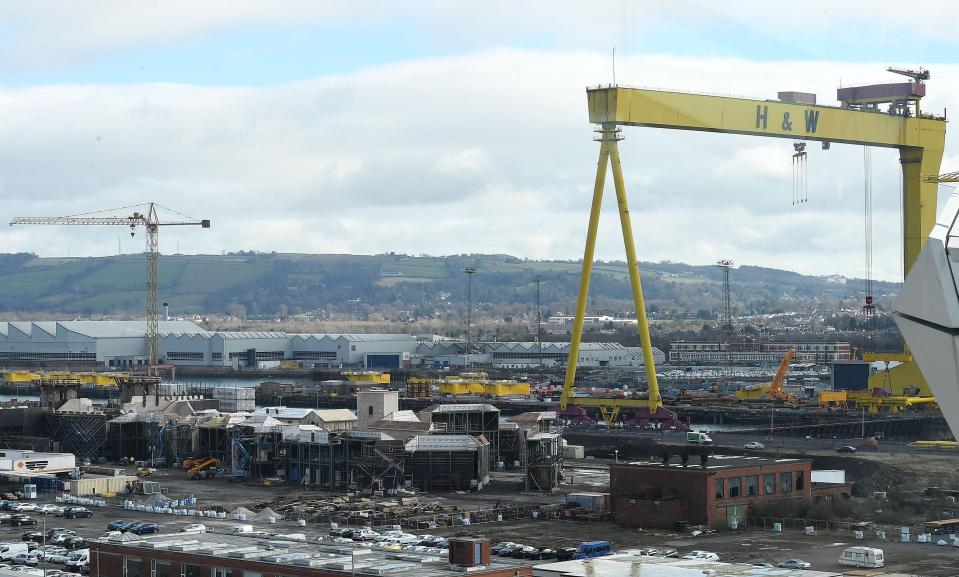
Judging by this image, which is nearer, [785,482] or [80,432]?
[785,482]

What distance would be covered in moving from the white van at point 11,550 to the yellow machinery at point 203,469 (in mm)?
19645

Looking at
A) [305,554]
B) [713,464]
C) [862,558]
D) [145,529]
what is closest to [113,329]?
[713,464]

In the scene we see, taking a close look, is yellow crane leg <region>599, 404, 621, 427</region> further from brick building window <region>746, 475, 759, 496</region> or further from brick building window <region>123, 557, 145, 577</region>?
brick building window <region>123, 557, 145, 577</region>

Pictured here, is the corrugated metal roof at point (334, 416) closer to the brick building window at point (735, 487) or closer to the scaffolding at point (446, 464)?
the scaffolding at point (446, 464)

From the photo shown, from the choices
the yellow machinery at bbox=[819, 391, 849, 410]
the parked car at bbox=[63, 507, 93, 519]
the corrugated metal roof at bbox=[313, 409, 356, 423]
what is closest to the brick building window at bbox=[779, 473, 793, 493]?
the parked car at bbox=[63, 507, 93, 519]

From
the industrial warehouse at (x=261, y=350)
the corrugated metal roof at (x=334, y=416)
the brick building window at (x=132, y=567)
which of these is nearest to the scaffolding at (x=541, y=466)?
the corrugated metal roof at (x=334, y=416)

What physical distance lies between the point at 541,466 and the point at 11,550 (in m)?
18.5

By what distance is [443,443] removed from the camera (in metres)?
47.3

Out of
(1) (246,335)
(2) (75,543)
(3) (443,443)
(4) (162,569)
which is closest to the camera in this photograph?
(4) (162,569)

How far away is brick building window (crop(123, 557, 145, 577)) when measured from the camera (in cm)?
A: 2522

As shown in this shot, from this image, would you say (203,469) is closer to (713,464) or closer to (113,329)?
(713,464)

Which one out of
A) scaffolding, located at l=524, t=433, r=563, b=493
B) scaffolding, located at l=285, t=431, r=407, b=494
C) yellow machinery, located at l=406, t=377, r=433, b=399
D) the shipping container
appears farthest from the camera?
yellow machinery, located at l=406, t=377, r=433, b=399

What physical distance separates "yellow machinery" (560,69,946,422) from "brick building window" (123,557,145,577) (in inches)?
1320

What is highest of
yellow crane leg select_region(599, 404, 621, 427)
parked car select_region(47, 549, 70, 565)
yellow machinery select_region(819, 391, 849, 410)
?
yellow machinery select_region(819, 391, 849, 410)
